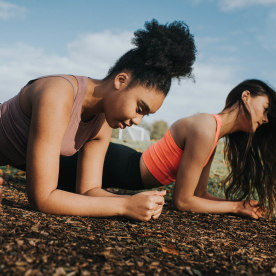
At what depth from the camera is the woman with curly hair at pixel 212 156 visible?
10.1 feet

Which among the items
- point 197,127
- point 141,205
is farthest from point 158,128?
point 141,205

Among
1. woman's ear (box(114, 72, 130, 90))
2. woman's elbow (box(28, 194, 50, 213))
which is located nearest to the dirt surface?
woman's elbow (box(28, 194, 50, 213))

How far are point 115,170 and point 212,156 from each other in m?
1.19

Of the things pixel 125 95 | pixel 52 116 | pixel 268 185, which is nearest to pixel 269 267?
pixel 125 95

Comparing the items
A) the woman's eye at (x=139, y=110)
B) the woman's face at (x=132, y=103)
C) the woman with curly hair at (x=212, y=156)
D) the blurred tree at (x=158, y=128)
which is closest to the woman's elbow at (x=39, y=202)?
the woman's face at (x=132, y=103)

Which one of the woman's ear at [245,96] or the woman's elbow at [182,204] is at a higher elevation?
the woman's ear at [245,96]

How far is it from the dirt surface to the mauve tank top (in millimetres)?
486

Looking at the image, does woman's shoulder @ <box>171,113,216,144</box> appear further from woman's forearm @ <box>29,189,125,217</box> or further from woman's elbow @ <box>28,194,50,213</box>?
woman's elbow @ <box>28,194,50,213</box>

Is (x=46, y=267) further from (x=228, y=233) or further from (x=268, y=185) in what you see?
(x=268, y=185)

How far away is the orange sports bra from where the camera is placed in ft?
11.4

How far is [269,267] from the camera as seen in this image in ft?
5.90

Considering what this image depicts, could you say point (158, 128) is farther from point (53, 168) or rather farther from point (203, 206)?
point (53, 168)

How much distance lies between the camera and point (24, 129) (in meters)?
2.41

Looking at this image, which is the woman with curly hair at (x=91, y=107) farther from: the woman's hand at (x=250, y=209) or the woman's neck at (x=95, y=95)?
the woman's hand at (x=250, y=209)
